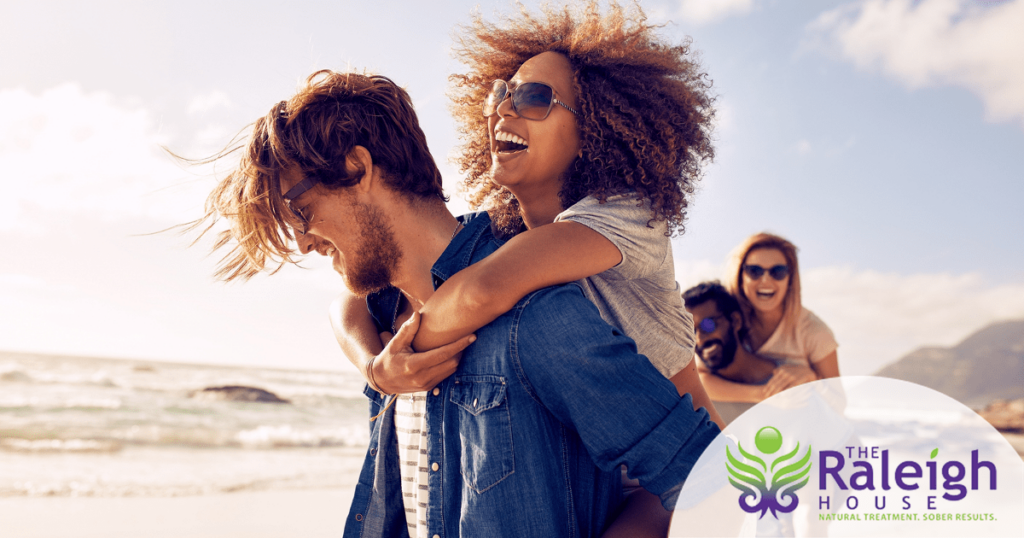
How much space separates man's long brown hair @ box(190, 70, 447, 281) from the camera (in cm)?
209

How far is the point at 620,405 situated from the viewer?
4.66 feet

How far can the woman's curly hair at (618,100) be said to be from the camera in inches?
82.7

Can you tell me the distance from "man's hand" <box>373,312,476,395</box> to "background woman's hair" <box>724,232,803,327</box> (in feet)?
12.6

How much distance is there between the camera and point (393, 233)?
2.10 metres

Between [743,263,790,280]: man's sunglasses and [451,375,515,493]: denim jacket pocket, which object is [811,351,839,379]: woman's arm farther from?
[451,375,515,493]: denim jacket pocket

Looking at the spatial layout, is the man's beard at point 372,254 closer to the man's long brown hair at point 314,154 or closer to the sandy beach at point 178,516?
the man's long brown hair at point 314,154

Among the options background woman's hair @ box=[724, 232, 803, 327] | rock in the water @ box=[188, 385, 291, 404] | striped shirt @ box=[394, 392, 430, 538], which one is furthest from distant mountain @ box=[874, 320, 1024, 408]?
striped shirt @ box=[394, 392, 430, 538]

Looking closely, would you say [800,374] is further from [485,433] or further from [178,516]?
[178,516]

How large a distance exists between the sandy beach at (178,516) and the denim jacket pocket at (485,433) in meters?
6.81

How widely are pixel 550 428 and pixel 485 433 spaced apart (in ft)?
0.53

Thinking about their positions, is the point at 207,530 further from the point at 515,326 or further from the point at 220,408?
the point at 220,408

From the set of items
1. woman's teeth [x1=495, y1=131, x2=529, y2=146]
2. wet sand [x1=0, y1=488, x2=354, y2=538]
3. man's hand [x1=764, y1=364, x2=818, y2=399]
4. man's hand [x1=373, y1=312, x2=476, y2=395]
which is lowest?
wet sand [x1=0, y1=488, x2=354, y2=538]

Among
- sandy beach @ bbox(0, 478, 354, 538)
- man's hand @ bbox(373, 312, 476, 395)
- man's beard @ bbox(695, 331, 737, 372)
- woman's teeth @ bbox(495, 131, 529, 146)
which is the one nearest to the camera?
man's hand @ bbox(373, 312, 476, 395)

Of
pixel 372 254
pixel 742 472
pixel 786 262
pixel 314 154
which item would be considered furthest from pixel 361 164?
pixel 786 262
